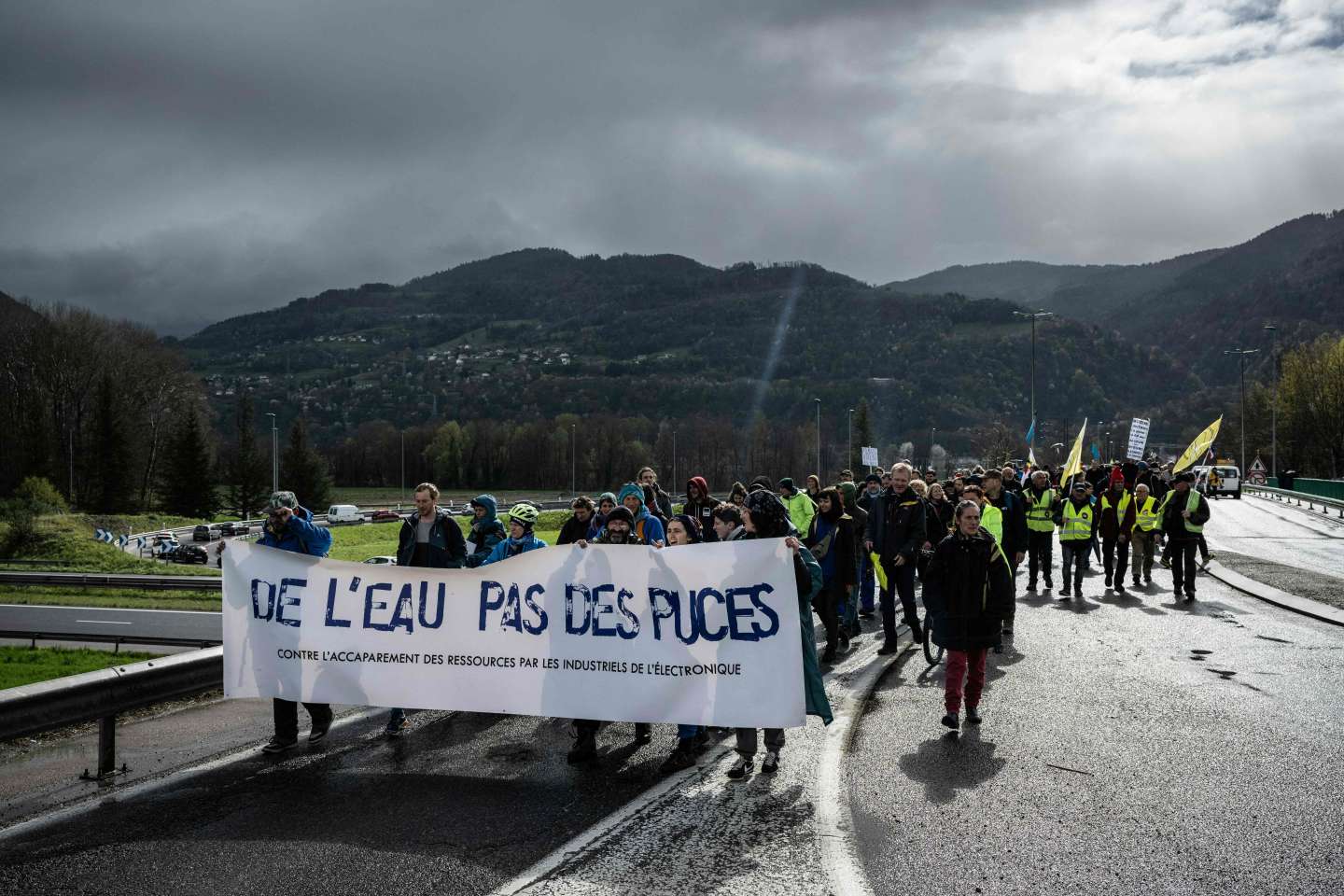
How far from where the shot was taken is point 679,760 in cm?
724

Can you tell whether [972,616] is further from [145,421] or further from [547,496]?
[547,496]

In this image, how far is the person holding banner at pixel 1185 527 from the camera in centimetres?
1627

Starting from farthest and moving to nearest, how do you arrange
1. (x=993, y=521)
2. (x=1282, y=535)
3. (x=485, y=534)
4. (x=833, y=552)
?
(x=1282, y=535)
(x=993, y=521)
(x=833, y=552)
(x=485, y=534)

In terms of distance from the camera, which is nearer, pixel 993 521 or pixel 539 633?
pixel 539 633

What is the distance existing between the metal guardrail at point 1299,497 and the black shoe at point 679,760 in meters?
42.6

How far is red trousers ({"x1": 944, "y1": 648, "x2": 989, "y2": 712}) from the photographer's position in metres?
8.09

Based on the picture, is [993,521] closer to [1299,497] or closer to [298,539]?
[298,539]

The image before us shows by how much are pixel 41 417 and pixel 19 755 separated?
7690 centimetres

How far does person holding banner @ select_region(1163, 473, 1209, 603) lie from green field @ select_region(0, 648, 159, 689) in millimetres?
15912

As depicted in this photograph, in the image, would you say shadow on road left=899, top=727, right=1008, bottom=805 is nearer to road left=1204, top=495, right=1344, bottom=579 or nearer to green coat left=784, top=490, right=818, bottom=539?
green coat left=784, top=490, right=818, bottom=539

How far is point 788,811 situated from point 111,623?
79.2 feet

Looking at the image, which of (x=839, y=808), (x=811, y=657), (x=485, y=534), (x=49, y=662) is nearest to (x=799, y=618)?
(x=811, y=657)

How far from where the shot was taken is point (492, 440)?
15138 cm

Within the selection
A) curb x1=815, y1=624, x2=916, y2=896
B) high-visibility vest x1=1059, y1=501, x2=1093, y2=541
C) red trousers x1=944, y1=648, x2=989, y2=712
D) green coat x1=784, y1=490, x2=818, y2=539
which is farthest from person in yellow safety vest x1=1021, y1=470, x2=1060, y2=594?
red trousers x1=944, y1=648, x2=989, y2=712
